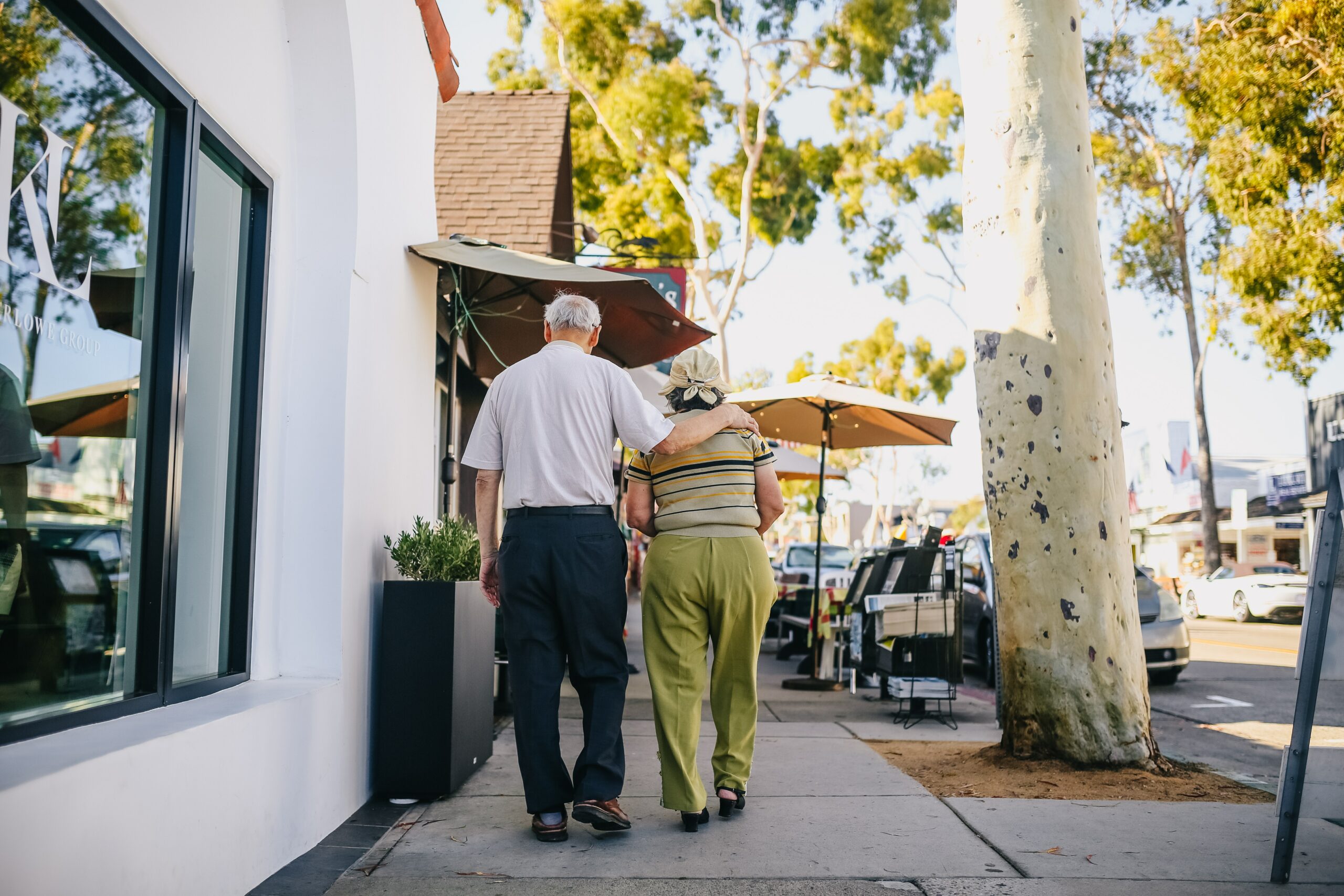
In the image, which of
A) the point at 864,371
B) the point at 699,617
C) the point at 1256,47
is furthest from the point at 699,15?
the point at 864,371

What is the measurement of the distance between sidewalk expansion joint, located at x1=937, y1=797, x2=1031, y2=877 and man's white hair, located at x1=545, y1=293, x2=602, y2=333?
2.52m

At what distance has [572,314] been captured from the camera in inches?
179

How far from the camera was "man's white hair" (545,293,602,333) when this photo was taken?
14.9 ft

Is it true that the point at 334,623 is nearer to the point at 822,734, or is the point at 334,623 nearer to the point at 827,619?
the point at 822,734

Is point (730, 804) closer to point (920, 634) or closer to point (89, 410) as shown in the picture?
point (89, 410)

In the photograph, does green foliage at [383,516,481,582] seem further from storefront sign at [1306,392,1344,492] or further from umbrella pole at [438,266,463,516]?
storefront sign at [1306,392,1344,492]

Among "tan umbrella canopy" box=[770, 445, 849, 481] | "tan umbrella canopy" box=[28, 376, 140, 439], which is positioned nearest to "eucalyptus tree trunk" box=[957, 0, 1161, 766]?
"tan umbrella canopy" box=[28, 376, 140, 439]

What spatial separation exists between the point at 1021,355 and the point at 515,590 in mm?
2947

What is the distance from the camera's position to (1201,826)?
4.56 meters

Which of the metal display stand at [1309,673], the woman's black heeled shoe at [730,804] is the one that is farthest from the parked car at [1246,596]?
the woman's black heeled shoe at [730,804]

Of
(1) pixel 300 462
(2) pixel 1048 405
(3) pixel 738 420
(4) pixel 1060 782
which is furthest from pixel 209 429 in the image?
(4) pixel 1060 782

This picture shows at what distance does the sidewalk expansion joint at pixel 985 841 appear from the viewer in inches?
153

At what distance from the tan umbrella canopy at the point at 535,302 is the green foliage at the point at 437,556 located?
1.44 meters

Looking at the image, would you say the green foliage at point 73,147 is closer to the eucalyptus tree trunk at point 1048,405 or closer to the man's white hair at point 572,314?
the man's white hair at point 572,314
